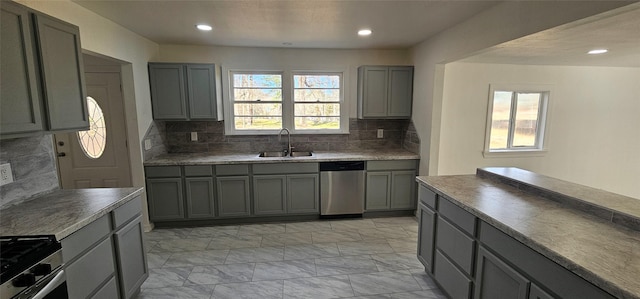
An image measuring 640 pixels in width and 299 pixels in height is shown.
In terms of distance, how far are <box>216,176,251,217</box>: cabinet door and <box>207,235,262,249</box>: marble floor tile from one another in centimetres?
38

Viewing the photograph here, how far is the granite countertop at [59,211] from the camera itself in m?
1.49

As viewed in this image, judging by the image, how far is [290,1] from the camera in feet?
7.43

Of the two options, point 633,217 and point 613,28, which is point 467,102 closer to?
point 613,28

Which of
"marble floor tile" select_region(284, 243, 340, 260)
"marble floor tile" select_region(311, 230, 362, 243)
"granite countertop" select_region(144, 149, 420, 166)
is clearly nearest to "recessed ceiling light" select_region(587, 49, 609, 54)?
"granite countertop" select_region(144, 149, 420, 166)

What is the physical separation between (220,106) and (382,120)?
2.47 metres

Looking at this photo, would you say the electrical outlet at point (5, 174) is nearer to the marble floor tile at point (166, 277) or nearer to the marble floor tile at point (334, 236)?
the marble floor tile at point (166, 277)

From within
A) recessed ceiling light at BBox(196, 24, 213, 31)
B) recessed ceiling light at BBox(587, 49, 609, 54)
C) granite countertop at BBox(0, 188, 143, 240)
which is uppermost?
recessed ceiling light at BBox(196, 24, 213, 31)

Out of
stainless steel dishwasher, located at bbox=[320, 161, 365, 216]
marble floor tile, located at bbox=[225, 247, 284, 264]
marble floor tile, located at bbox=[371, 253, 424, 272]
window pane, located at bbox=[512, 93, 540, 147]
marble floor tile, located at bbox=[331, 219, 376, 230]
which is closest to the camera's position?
marble floor tile, located at bbox=[371, 253, 424, 272]

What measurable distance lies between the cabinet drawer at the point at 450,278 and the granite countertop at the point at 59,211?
244cm

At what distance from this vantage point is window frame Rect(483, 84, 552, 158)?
13.7 ft

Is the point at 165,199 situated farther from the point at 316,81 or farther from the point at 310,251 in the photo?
→ the point at 316,81

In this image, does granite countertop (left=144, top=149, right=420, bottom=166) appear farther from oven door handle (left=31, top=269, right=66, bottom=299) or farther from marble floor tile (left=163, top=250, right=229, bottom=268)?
oven door handle (left=31, top=269, right=66, bottom=299)

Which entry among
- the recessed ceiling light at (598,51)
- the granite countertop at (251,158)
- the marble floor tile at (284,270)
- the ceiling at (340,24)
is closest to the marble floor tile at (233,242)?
the marble floor tile at (284,270)

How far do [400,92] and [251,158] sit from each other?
232 centimetres
